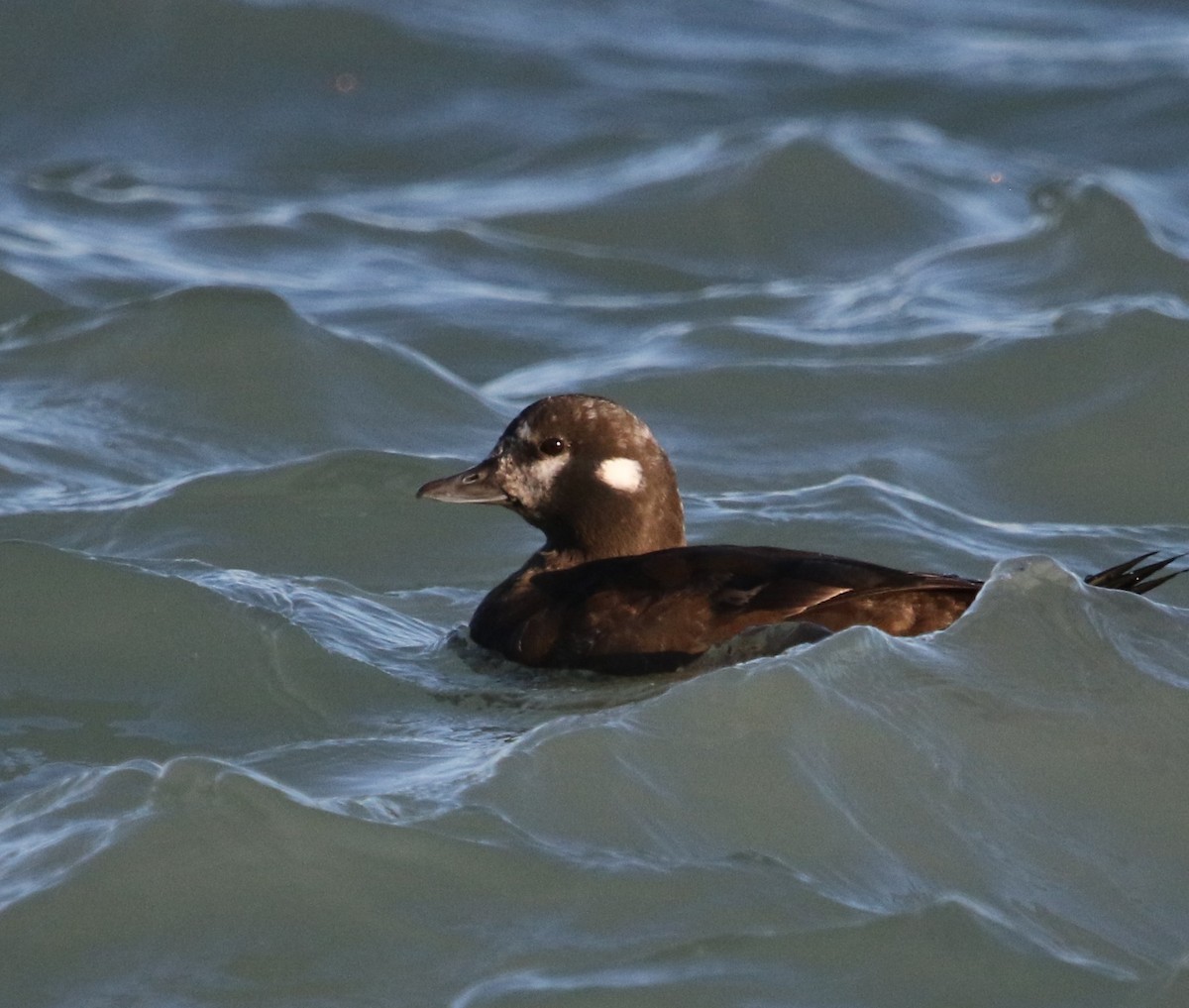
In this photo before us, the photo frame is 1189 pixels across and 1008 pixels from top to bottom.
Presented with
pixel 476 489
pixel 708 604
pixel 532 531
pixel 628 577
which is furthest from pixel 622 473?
pixel 532 531

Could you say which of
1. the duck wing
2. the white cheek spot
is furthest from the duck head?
the duck wing

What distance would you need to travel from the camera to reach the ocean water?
4387mm

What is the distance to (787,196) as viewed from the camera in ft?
43.7

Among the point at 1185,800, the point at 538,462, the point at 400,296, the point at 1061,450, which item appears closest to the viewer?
the point at 1185,800

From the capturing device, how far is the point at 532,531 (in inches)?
322

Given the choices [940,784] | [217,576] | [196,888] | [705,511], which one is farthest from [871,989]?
[705,511]

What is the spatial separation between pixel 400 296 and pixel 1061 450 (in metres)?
4.11

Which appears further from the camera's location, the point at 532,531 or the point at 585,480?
the point at 532,531

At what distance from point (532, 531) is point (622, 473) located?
158cm

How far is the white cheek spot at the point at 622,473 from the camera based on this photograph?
6625mm

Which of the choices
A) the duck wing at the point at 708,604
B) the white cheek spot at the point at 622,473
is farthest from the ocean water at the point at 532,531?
the white cheek spot at the point at 622,473

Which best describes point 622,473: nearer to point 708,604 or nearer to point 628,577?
point 628,577

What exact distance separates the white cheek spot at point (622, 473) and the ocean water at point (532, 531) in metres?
0.69

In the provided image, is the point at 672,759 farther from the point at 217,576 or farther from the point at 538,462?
the point at 217,576
